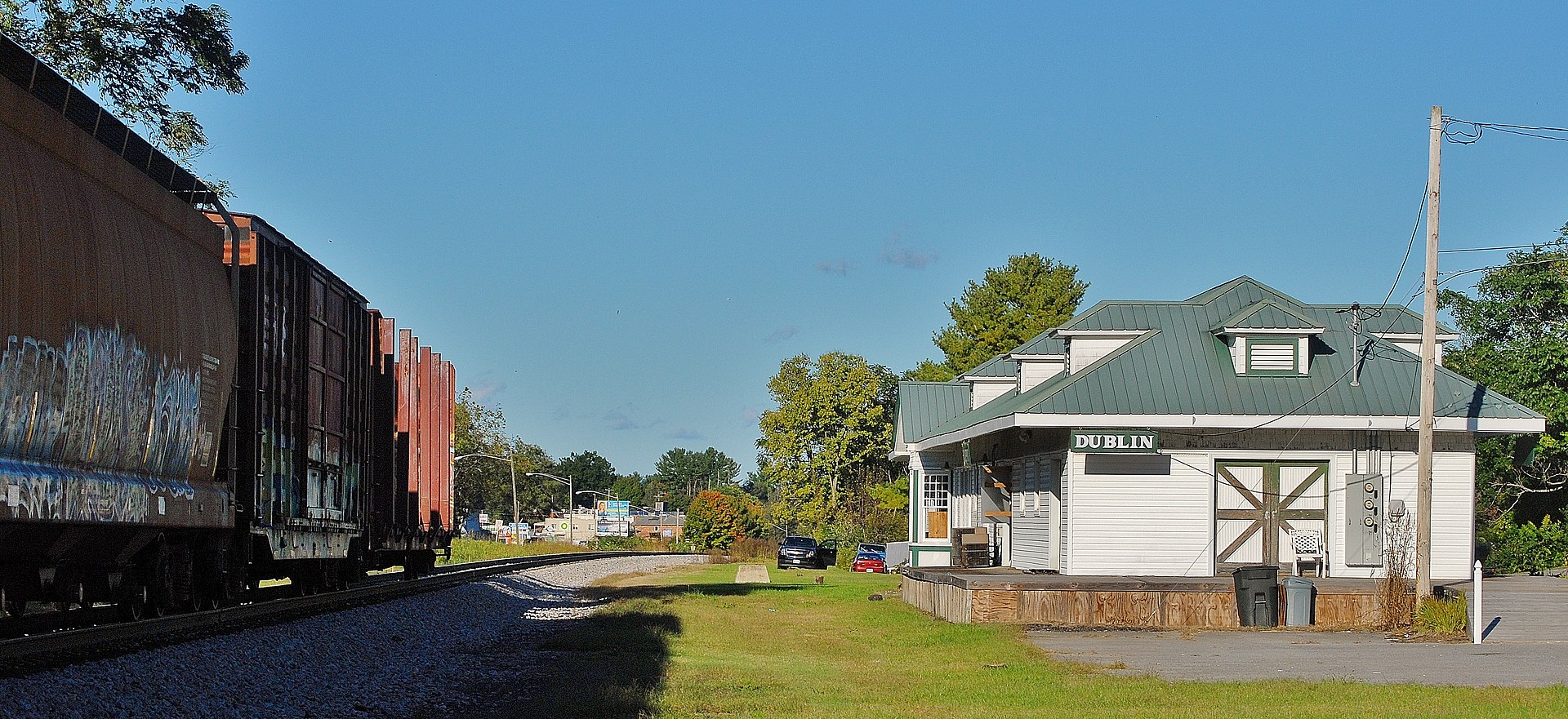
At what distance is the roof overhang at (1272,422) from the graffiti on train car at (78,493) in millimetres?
14867

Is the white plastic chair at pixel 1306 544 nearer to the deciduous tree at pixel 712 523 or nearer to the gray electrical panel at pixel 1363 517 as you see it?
the gray electrical panel at pixel 1363 517

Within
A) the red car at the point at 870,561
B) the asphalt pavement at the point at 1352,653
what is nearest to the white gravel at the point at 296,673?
the asphalt pavement at the point at 1352,653

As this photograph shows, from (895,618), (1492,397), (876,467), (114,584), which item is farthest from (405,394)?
(876,467)

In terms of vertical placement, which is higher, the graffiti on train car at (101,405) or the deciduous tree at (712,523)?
the graffiti on train car at (101,405)

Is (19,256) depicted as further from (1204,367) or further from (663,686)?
(1204,367)

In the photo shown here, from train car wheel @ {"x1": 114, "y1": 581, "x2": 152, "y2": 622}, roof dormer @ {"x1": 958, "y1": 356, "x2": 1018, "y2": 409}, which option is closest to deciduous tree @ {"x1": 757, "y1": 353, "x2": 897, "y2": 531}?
roof dormer @ {"x1": 958, "y1": 356, "x2": 1018, "y2": 409}

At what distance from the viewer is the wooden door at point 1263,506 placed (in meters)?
25.8

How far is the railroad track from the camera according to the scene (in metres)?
12.0

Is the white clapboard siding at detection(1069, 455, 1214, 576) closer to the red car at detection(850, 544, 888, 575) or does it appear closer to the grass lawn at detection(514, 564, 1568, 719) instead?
the grass lawn at detection(514, 564, 1568, 719)

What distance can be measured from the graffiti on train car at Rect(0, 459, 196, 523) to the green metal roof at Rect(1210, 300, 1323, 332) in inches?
757

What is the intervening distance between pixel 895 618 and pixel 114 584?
13932mm

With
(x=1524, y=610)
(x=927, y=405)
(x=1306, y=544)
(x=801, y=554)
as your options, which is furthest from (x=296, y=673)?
(x=801, y=554)

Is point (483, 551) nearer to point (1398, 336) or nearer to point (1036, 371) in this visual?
point (1036, 371)

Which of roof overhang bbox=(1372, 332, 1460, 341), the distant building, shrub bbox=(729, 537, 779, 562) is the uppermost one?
roof overhang bbox=(1372, 332, 1460, 341)
